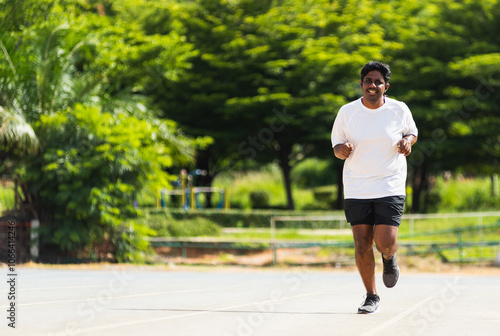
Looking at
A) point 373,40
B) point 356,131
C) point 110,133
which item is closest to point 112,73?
point 110,133

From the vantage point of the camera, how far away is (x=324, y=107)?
2509cm

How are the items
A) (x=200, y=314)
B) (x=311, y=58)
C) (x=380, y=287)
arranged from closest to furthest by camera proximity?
(x=200, y=314) < (x=380, y=287) < (x=311, y=58)

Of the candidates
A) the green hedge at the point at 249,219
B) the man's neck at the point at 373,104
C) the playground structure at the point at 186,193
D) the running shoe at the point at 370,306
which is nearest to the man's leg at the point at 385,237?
the running shoe at the point at 370,306

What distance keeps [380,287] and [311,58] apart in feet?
55.8

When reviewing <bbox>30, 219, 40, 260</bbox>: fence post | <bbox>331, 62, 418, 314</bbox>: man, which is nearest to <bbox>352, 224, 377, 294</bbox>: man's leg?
<bbox>331, 62, 418, 314</bbox>: man

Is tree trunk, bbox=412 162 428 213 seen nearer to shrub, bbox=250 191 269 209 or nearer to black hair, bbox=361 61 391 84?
shrub, bbox=250 191 269 209

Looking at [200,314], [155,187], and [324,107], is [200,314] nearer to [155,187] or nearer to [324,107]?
[155,187]

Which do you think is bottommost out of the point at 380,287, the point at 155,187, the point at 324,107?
the point at 380,287

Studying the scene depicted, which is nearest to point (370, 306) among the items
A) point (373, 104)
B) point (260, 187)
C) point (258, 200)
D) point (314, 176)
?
point (373, 104)

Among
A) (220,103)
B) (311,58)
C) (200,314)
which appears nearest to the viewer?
(200,314)

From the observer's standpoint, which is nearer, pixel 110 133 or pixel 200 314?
pixel 200 314

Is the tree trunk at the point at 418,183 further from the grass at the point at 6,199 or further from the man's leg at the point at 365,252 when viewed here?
the man's leg at the point at 365,252

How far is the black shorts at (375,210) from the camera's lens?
17.5 feet

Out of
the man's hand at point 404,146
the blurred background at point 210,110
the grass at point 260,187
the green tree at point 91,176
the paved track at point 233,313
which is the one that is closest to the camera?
the paved track at point 233,313
